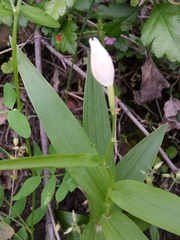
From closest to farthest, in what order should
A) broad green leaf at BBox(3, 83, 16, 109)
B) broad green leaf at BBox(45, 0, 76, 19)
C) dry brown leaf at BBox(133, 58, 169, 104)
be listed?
broad green leaf at BBox(3, 83, 16, 109)
broad green leaf at BBox(45, 0, 76, 19)
dry brown leaf at BBox(133, 58, 169, 104)

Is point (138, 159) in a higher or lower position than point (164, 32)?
lower

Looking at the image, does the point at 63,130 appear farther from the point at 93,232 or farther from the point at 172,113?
the point at 172,113

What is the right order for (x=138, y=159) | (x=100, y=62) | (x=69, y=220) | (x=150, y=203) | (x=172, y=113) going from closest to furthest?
(x=100, y=62) → (x=150, y=203) → (x=138, y=159) → (x=69, y=220) → (x=172, y=113)

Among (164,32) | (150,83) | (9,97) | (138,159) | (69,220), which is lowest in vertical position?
(69,220)

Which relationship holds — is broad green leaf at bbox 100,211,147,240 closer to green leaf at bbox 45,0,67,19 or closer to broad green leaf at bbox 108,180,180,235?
broad green leaf at bbox 108,180,180,235

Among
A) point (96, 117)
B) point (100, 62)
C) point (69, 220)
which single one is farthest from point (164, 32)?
point (69, 220)

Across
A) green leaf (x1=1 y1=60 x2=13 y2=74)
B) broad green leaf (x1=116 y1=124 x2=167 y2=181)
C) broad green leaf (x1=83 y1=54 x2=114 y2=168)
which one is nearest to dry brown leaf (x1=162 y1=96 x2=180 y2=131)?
broad green leaf (x1=116 y1=124 x2=167 y2=181)

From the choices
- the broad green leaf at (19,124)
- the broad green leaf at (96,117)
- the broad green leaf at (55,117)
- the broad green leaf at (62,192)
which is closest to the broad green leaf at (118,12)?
the broad green leaf at (96,117)

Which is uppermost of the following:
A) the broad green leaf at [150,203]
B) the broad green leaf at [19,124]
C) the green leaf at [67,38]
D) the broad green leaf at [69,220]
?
the green leaf at [67,38]

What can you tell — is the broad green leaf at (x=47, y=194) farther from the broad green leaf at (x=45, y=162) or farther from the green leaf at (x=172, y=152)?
the green leaf at (x=172, y=152)
